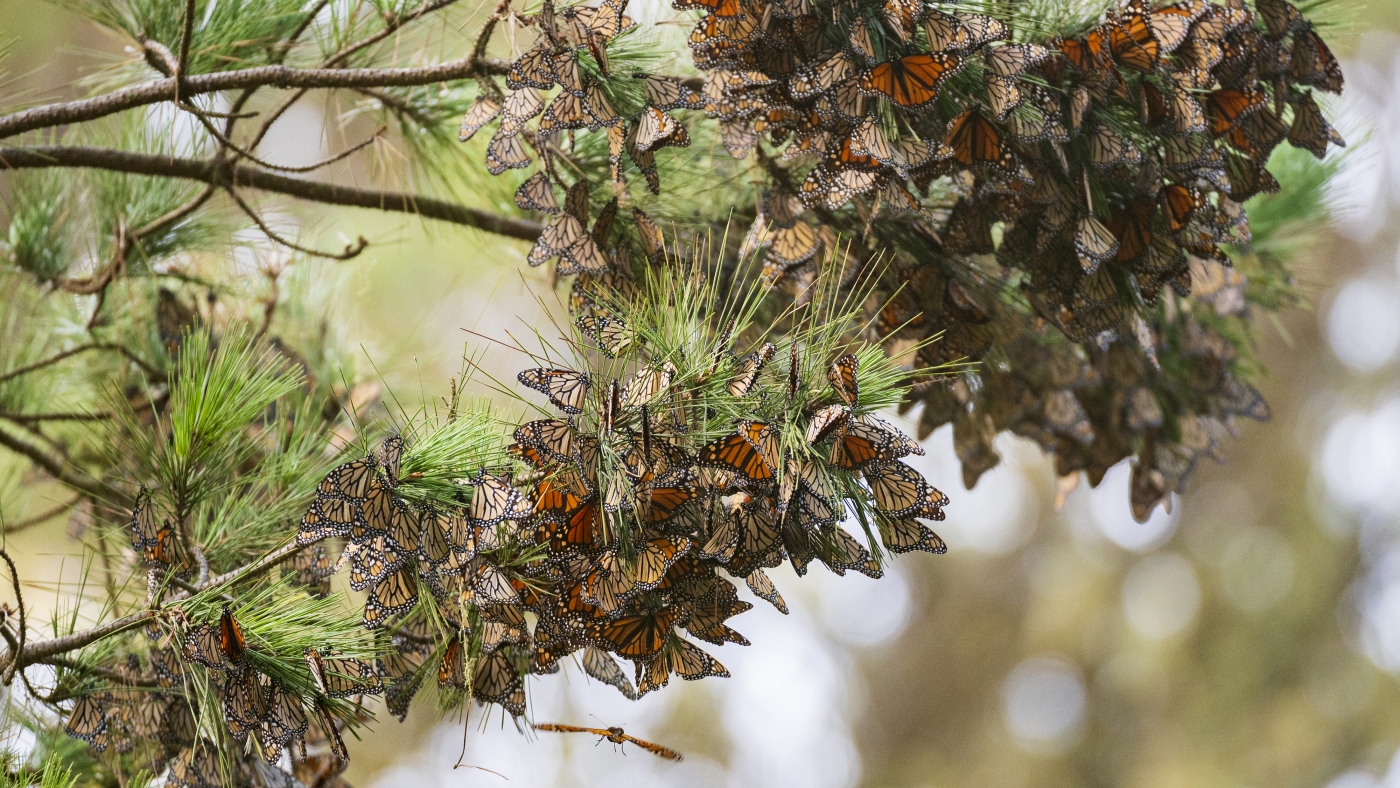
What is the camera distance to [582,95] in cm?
62

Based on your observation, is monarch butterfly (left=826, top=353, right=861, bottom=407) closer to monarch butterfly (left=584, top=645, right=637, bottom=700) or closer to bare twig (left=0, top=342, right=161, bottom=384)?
monarch butterfly (left=584, top=645, right=637, bottom=700)

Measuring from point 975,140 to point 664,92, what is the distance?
199 millimetres

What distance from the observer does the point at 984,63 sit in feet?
2.08

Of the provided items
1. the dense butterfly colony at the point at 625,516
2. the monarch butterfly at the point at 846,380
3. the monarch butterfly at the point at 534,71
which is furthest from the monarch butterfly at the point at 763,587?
the monarch butterfly at the point at 534,71

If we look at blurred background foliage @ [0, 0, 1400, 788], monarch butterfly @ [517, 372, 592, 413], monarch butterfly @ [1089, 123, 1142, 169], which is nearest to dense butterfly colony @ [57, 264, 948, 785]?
monarch butterfly @ [517, 372, 592, 413]

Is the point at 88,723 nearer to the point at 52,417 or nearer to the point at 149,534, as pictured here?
the point at 149,534

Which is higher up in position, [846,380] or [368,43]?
[368,43]

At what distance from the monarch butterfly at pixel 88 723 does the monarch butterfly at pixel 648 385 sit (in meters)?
0.40

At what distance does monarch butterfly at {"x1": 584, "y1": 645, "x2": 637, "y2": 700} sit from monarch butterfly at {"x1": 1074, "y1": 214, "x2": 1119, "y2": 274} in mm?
384

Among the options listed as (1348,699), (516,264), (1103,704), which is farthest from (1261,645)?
(516,264)

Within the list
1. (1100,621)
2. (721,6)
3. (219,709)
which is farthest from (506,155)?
(1100,621)

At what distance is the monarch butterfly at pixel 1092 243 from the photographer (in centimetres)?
63

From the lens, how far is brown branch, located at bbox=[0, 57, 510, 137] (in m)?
0.70

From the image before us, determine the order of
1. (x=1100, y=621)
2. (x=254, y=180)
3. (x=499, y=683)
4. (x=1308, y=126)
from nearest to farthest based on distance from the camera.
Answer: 1. (x=499, y=683)
2. (x=1308, y=126)
3. (x=254, y=180)
4. (x=1100, y=621)
